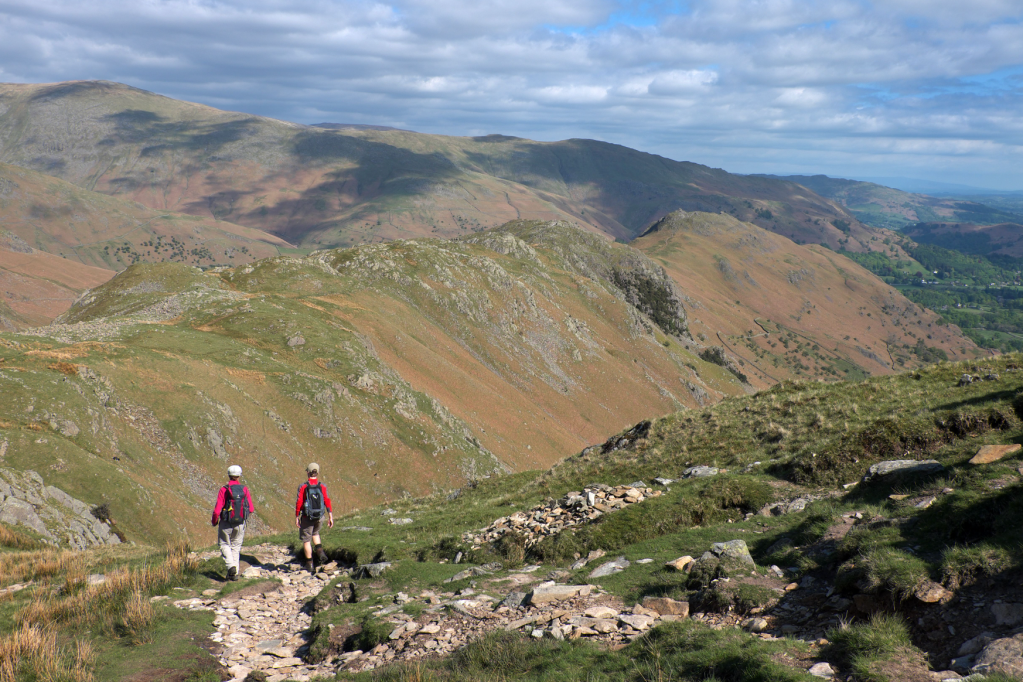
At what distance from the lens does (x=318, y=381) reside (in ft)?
188

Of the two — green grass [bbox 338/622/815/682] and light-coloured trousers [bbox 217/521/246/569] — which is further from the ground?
green grass [bbox 338/622/815/682]

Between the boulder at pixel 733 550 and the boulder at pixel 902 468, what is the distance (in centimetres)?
483

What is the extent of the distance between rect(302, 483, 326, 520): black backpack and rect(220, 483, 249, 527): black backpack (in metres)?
1.67

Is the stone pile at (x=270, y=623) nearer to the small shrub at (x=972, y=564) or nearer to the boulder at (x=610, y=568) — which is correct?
the boulder at (x=610, y=568)

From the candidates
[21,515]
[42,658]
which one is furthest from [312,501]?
[21,515]

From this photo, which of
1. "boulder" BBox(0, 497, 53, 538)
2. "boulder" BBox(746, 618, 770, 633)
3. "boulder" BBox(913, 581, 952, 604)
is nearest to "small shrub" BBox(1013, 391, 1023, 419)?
"boulder" BBox(913, 581, 952, 604)

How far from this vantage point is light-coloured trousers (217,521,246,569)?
663 inches

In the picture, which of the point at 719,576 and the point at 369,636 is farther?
the point at 719,576

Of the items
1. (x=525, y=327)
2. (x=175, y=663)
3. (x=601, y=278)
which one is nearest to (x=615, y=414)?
(x=525, y=327)

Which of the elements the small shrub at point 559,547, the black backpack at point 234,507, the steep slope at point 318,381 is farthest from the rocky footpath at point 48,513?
the small shrub at point 559,547

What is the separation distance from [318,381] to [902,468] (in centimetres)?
5056

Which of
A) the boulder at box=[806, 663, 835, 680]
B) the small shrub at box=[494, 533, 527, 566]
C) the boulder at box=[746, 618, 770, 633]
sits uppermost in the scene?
the boulder at box=[806, 663, 835, 680]

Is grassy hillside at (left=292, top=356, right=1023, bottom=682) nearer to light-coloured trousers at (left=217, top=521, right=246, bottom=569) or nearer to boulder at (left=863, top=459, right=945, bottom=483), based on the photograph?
boulder at (left=863, top=459, right=945, bottom=483)

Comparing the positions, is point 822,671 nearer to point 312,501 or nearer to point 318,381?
point 312,501
